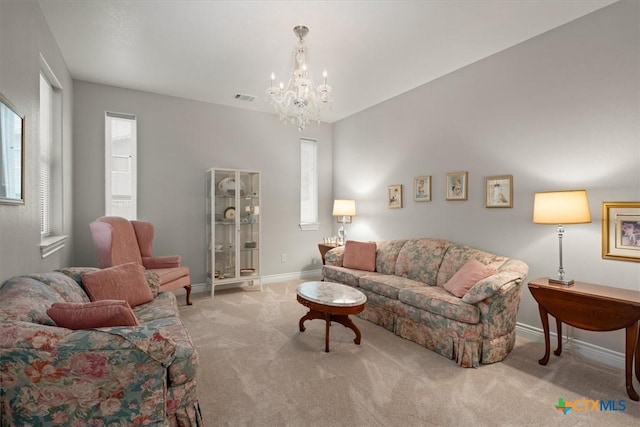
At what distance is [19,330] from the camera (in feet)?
4.13

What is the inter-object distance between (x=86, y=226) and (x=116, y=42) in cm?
229

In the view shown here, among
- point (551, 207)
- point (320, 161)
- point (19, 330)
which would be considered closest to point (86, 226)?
point (19, 330)

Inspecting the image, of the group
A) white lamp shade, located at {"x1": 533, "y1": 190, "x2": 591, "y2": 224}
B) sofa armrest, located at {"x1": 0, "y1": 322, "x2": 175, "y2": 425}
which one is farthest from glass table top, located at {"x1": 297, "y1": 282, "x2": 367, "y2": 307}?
white lamp shade, located at {"x1": 533, "y1": 190, "x2": 591, "y2": 224}

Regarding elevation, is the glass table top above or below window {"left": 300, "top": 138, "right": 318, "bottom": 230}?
below

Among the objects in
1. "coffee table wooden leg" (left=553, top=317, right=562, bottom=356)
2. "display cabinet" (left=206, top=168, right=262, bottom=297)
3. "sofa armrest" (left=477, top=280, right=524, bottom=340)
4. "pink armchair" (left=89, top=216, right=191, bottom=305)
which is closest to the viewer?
"sofa armrest" (left=477, top=280, right=524, bottom=340)

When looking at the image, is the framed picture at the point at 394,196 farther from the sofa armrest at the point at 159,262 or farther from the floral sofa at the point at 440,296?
the sofa armrest at the point at 159,262

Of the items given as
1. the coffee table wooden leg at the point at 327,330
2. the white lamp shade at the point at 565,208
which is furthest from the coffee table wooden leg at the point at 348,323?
the white lamp shade at the point at 565,208

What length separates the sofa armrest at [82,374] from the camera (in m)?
1.22

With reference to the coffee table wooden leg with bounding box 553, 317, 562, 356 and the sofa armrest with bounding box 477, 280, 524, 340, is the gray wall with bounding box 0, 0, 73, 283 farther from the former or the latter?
→ the coffee table wooden leg with bounding box 553, 317, 562, 356

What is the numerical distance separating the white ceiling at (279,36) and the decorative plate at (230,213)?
1.73m

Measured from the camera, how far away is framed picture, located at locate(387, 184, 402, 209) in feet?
14.7

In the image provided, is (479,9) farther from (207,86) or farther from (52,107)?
(52,107)

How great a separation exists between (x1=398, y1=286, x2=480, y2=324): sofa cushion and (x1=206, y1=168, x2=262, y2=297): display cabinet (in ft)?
8.41

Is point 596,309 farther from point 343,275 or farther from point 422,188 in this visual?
point 343,275
